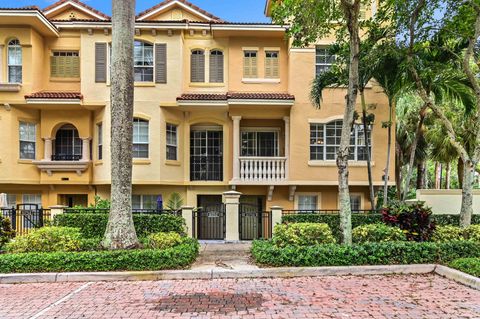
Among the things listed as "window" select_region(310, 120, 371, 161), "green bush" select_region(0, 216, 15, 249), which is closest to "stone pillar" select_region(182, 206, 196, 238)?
"green bush" select_region(0, 216, 15, 249)

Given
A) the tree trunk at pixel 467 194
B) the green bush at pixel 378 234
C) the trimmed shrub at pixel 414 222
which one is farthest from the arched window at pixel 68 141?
the tree trunk at pixel 467 194

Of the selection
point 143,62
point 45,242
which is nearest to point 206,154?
point 143,62

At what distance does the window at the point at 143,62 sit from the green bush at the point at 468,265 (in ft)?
44.7

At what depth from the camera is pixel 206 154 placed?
17.3 meters

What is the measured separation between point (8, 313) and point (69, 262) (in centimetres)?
235

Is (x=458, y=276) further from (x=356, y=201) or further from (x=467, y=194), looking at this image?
(x=356, y=201)

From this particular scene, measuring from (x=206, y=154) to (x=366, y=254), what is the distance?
9.92 metres

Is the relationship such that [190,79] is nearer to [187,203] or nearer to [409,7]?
[187,203]

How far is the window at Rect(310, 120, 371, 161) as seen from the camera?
15797mm

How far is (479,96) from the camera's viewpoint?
35.2 ft

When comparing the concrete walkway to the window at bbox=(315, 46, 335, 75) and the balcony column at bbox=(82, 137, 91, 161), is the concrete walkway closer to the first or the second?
the balcony column at bbox=(82, 137, 91, 161)

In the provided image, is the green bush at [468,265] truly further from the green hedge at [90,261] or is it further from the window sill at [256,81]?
the window sill at [256,81]

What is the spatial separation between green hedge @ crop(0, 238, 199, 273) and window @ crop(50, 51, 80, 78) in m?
10.6

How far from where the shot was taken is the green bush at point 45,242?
9477 millimetres
